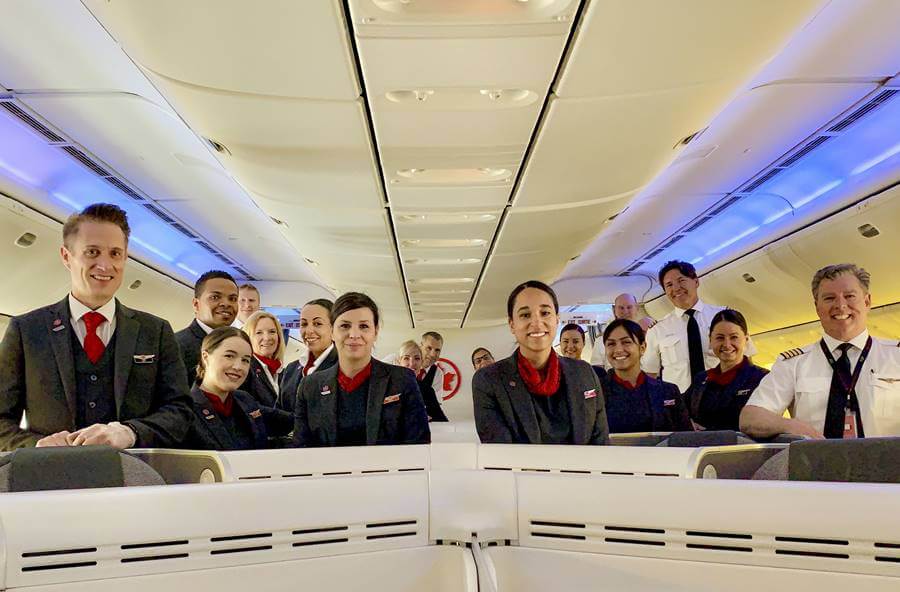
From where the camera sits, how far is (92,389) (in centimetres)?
273

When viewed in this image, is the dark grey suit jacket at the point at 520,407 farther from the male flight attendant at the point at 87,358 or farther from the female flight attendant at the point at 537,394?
the male flight attendant at the point at 87,358

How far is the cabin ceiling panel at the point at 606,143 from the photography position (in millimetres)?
4090

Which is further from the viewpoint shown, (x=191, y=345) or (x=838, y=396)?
(x=191, y=345)

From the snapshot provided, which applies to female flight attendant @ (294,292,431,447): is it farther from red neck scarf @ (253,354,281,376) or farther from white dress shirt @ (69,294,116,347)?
red neck scarf @ (253,354,281,376)

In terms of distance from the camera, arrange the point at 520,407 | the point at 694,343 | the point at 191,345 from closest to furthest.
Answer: the point at 520,407
the point at 191,345
the point at 694,343

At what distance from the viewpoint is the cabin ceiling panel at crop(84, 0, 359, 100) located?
2.94m

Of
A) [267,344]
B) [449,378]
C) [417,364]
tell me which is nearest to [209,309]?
[267,344]

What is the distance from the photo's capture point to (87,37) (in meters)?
4.76

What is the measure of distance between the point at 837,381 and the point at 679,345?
111 inches

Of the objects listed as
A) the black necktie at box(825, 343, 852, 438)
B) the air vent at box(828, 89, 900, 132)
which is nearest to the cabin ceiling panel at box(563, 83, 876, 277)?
the air vent at box(828, 89, 900, 132)

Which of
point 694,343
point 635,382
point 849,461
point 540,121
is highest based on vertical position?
point 540,121

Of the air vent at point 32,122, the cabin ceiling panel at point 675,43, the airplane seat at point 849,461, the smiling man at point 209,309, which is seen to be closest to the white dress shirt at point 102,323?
the smiling man at point 209,309

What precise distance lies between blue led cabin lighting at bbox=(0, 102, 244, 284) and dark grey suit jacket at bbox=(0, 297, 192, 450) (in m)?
3.87

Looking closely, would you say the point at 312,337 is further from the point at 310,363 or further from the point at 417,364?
the point at 417,364
